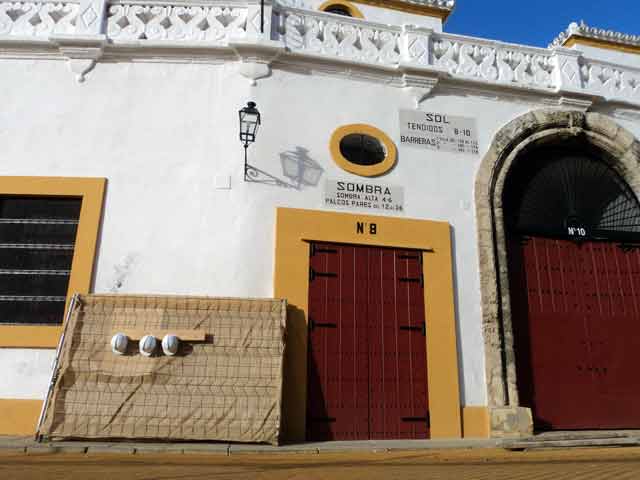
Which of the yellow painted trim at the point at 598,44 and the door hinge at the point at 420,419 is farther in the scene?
the yellow painted trim at the point at 598,44

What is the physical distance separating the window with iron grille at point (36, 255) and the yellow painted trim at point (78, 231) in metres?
0.14

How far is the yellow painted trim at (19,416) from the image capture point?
582 cm

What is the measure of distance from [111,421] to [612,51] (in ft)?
41.5

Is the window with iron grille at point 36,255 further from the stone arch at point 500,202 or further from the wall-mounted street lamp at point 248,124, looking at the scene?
the stone arch at point 500,202

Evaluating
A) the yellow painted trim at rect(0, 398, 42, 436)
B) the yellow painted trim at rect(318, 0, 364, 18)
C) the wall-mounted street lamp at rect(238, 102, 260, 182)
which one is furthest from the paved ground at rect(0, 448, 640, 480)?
the yellow painted trim at rect(318, 0, 364, 18)

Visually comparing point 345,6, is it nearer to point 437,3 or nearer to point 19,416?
point 437,3

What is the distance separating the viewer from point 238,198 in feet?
22.4

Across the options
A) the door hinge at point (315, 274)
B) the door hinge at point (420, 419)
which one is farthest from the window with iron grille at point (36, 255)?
the door hinge at point (420, 419)

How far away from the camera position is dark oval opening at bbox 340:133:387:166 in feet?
24.5

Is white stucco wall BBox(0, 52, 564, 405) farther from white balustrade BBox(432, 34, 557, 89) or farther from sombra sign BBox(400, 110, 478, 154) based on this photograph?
white balustrade BBox(432, 34, 557, 89)

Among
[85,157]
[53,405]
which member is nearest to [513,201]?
[85,157]

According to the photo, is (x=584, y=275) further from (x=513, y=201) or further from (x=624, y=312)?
(x=513, y=201)

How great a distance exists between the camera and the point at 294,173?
7.05m

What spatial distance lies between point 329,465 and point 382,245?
125 inches
